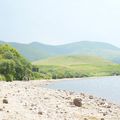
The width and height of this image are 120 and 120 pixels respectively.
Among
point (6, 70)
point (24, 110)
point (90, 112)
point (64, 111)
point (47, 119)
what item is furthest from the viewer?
point (6, 70)

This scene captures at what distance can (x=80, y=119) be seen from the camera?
1417 inches

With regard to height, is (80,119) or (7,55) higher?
(7,55)

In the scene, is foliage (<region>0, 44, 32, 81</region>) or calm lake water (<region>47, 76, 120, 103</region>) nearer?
calm lake water (<region>47, 76, 120, 103</region>)

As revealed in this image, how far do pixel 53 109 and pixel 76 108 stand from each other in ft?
15.5

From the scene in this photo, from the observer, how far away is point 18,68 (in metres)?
150

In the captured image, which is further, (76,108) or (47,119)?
(76,108)

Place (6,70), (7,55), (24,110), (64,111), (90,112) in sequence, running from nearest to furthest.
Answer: (24,110)
(64,111)
(90,112)
(6,70)
(7,55)

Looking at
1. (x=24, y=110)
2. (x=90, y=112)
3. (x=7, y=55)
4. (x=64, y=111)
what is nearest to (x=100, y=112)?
(x=90, y=112)

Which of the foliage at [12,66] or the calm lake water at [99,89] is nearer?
the calm lake water at [99,89]

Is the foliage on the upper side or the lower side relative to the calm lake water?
upper

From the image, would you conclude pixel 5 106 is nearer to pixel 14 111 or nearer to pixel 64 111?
pixel 14 111

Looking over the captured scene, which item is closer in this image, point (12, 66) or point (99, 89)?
point (99, 89)

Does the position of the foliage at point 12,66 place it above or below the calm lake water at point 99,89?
above

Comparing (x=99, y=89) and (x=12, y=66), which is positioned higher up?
(x=12, y=66)
